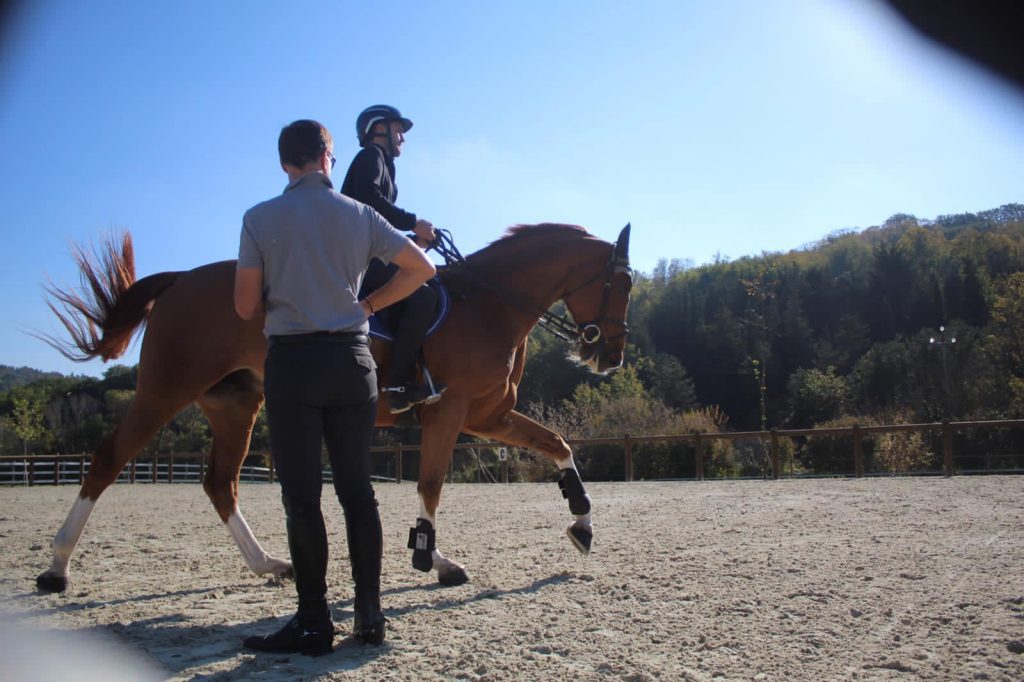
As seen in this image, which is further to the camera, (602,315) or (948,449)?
(948,449)

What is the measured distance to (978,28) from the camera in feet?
4.27

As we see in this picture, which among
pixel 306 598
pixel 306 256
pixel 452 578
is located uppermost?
pixel 306 256

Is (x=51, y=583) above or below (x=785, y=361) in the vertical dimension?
below

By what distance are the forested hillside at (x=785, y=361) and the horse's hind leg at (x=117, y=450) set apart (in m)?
25.7

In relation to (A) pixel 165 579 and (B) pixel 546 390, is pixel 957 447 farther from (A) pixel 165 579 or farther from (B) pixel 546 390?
(B) pixel 546 390

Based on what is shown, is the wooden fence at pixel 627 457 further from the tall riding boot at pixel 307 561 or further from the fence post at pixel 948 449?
the tall riding boot at pixel 307 561

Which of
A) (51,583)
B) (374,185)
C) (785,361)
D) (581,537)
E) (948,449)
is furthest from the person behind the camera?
(785,361)

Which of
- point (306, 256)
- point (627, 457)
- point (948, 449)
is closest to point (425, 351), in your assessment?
point (306, 256)

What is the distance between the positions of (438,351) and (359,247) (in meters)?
1.96

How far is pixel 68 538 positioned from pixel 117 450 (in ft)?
2.02

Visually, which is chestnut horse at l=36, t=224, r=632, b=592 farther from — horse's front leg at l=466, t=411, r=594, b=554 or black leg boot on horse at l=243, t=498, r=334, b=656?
black leg boot on horse at l=243, t=498, r=334, b=656

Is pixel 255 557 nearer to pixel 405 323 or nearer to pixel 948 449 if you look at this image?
pixel 405 323

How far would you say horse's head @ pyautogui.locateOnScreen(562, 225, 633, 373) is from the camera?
6168mm

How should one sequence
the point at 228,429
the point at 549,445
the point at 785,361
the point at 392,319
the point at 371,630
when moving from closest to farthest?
1. the point at 371,630
2. the point at 392,319
3. the point at 228,429
4. the point at 549,445
5. the point at 785,361
